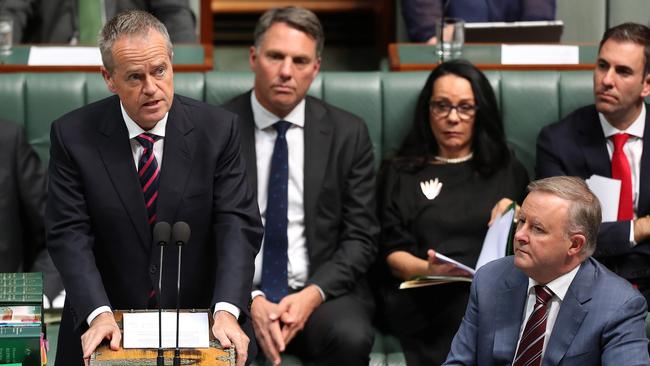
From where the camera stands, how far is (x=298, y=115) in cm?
399

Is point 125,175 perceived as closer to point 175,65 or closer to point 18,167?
point 18,167

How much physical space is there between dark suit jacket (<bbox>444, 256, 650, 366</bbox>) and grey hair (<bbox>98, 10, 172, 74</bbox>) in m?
1.00

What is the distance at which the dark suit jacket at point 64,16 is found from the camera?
202 inches

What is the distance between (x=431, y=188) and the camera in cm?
406

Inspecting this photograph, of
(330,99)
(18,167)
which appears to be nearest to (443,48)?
(330,99)

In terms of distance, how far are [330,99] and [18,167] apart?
3.61 ft

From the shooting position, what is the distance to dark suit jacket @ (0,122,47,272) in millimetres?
3943

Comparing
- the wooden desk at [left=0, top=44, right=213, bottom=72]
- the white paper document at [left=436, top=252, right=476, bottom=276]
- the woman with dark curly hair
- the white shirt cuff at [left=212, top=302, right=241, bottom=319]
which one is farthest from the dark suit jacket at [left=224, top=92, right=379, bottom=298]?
the white shirt cuff at [left=212, top=302, right=241, bottom=319]

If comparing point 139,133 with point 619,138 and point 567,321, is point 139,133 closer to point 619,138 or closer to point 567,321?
point 567,321

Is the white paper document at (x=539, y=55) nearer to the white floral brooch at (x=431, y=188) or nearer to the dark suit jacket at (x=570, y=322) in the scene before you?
the white floral brooch at (x=431, y=188)

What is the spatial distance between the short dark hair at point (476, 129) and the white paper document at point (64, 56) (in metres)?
1.21

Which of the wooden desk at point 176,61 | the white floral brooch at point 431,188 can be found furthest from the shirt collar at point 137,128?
the wooden desk at point 176,61

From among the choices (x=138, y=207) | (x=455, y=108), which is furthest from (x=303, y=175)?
(x=138, y=207)

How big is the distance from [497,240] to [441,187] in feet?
1.37
